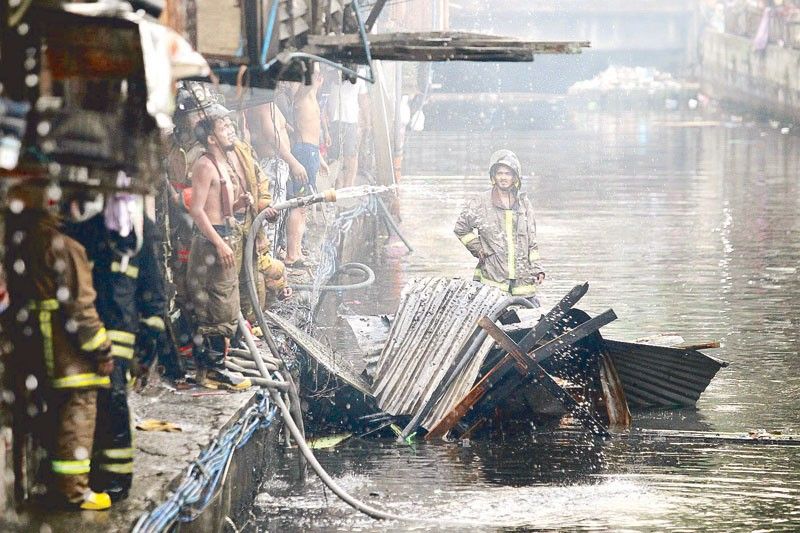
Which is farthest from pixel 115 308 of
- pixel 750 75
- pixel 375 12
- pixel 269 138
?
pixel 750 75

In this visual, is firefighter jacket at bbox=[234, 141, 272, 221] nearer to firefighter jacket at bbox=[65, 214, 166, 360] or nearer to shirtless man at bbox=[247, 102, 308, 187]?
firefighter jacket at bbox=[65, 214, 166, 360]

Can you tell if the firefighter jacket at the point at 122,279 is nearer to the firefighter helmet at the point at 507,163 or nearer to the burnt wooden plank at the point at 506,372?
the burnt wooden plank at the point at 506,372

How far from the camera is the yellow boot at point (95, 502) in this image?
5824mm

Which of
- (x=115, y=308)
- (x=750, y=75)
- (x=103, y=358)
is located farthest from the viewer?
(x=750, y=75)

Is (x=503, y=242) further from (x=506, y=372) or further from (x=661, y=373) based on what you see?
(x=506, y=372)

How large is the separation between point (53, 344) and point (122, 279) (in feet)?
1.94

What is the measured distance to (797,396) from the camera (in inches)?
408

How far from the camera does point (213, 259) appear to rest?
826 centimetres

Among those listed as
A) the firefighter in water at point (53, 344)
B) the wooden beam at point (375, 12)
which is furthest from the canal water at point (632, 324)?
the wooden beam at point (375, 12)

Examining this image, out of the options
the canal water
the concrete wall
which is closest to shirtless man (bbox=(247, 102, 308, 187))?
the canal water

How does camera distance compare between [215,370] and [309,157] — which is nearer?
[215,370]

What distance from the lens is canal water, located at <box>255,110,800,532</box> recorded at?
7910 millimetres

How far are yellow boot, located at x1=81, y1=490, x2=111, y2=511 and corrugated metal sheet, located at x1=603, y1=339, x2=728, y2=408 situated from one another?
4.87 meters

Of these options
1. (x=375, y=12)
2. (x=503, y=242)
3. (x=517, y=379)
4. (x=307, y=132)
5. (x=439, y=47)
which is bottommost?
(x=517, y=379)
